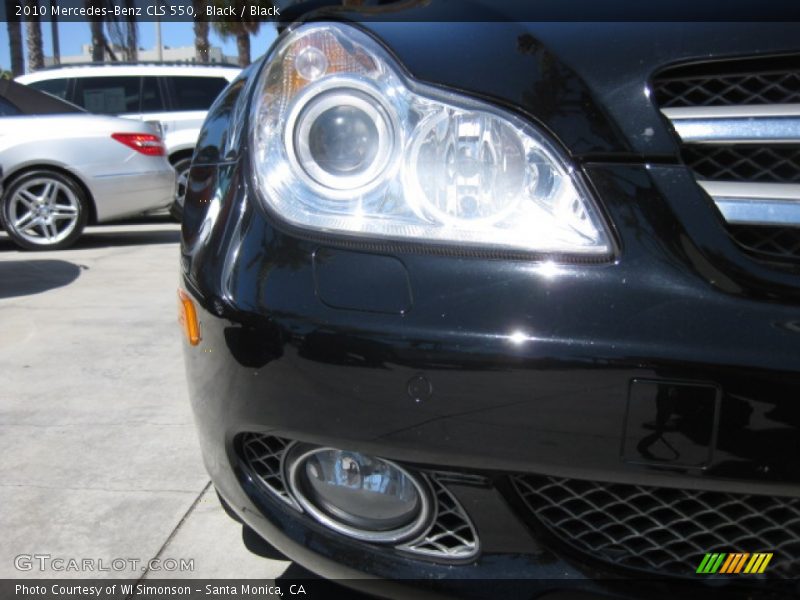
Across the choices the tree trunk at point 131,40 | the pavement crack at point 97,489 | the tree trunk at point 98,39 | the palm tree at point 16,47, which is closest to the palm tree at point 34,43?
the palm tree at point 16,47

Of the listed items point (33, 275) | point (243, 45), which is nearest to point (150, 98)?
point (33, 275)

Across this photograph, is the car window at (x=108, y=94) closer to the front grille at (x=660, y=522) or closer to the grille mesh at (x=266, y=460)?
the grille mesh at (x=266, y=460)

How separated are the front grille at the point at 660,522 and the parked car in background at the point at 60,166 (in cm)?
691

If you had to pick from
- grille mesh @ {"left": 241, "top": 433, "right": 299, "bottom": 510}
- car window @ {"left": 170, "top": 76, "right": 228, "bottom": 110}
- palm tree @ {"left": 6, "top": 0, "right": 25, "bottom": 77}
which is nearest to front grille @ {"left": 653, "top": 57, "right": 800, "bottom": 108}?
grille mesh @ {"left": 241, "top": 433, "right": 299, "bottom": 510}

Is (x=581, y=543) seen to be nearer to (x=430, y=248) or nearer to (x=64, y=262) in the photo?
(x=430, y=248)

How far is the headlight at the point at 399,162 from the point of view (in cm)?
132

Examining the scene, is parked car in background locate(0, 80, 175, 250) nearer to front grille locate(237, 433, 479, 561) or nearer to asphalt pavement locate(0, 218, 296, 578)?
asphalt pavement locate(0, 218, 296, 578)

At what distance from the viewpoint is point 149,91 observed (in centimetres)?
998

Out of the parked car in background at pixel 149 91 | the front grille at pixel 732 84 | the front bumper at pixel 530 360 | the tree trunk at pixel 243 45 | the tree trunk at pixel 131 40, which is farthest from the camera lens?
the tree trunk at pixel 243 45

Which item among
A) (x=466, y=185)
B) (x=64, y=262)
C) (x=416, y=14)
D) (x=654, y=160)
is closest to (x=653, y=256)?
(x=654, y=160)

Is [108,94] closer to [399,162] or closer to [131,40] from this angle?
[399,162]

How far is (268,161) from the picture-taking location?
144 cm

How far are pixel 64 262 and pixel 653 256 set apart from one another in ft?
20.7

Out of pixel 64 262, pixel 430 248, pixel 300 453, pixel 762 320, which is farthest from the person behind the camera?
pixel 64 262
